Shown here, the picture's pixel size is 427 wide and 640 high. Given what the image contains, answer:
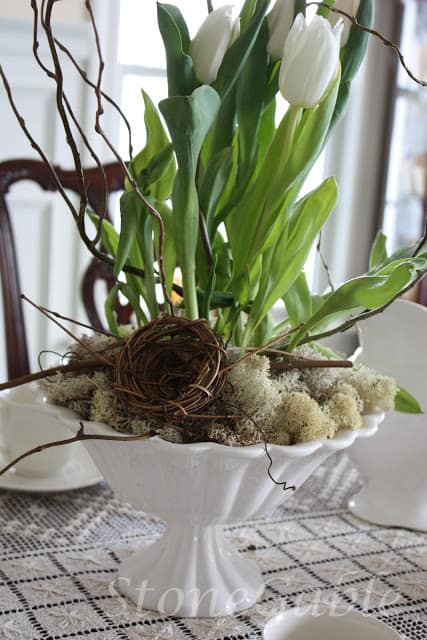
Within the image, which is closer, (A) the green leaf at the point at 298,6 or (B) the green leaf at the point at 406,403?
(A) the green leaf at the point at 298,6

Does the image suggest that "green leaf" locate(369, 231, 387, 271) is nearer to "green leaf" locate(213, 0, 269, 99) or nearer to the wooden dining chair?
"green leaf" locate(213, 0, 269, 99)

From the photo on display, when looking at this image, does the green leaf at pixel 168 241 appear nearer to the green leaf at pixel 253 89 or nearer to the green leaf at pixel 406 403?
the green leaf at pixel 253 89

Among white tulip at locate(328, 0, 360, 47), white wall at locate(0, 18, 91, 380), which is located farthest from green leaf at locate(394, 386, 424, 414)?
white wall at locate(0, 18, 91, 380)

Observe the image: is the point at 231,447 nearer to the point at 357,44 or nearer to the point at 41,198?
the point at 357,44

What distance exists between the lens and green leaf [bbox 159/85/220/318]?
0.53 m

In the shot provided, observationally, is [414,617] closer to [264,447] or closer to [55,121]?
[264,447]

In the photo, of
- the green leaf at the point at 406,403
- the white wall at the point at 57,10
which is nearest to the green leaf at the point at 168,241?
the green leaf at the point at 406,403

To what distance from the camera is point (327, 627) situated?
0.49 metres

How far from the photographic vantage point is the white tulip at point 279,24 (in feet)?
1.97

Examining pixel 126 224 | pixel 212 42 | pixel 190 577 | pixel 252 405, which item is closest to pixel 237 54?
pixel 212 42

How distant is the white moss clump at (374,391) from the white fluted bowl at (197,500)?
12 mm

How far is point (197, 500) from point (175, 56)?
0.30 metres

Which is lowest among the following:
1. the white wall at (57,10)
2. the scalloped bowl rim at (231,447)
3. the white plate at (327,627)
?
the white plate at (327,627)

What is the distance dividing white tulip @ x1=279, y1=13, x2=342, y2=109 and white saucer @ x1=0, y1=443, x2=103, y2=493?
17.2 inches
